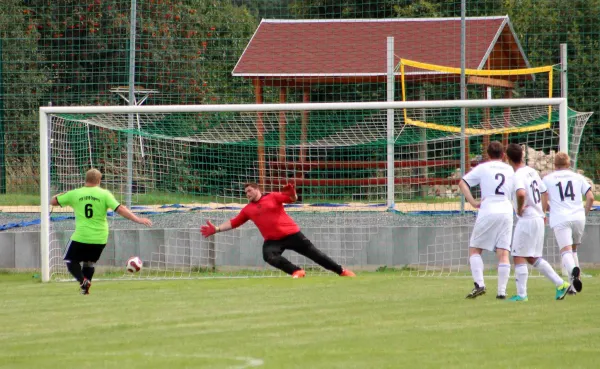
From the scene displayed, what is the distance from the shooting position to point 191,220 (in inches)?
724

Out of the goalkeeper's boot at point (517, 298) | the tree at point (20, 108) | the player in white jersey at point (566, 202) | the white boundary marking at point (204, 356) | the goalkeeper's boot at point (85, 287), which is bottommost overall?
the goalkeeper's boot at point (85, 287)

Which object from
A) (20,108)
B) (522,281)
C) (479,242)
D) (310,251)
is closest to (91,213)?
(310,251)

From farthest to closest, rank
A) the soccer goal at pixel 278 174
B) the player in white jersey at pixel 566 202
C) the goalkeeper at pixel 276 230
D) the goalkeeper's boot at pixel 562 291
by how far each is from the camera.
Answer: the soccer goal at pixel 278 174 → the goalkeeper at pixel 276 230 → the player in white jersey at pixel 566 202 → the goalkeeper's boot at pixel 562 291

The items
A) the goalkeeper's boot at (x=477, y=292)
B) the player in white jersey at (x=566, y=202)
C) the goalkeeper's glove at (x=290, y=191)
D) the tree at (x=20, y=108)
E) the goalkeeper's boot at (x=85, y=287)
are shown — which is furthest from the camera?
the tree at (x=20, y=108)

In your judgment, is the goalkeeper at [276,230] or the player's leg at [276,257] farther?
the goalkeeper at [276,230]

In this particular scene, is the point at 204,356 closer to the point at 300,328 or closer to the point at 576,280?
the point at 300,328

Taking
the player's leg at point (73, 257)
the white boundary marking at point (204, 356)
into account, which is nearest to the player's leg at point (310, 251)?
the player's leg at point (73, 257)

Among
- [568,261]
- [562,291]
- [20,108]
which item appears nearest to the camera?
[562,291]

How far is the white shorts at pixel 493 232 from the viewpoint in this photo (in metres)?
11.8

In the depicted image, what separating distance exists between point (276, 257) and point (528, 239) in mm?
4545

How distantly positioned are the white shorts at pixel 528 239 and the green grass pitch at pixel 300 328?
54 cm

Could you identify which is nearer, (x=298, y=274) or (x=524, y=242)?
(x=524, y=242)

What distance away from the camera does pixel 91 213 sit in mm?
13766

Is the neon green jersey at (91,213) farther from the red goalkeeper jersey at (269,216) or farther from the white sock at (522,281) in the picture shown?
the white sock at (522,281)
